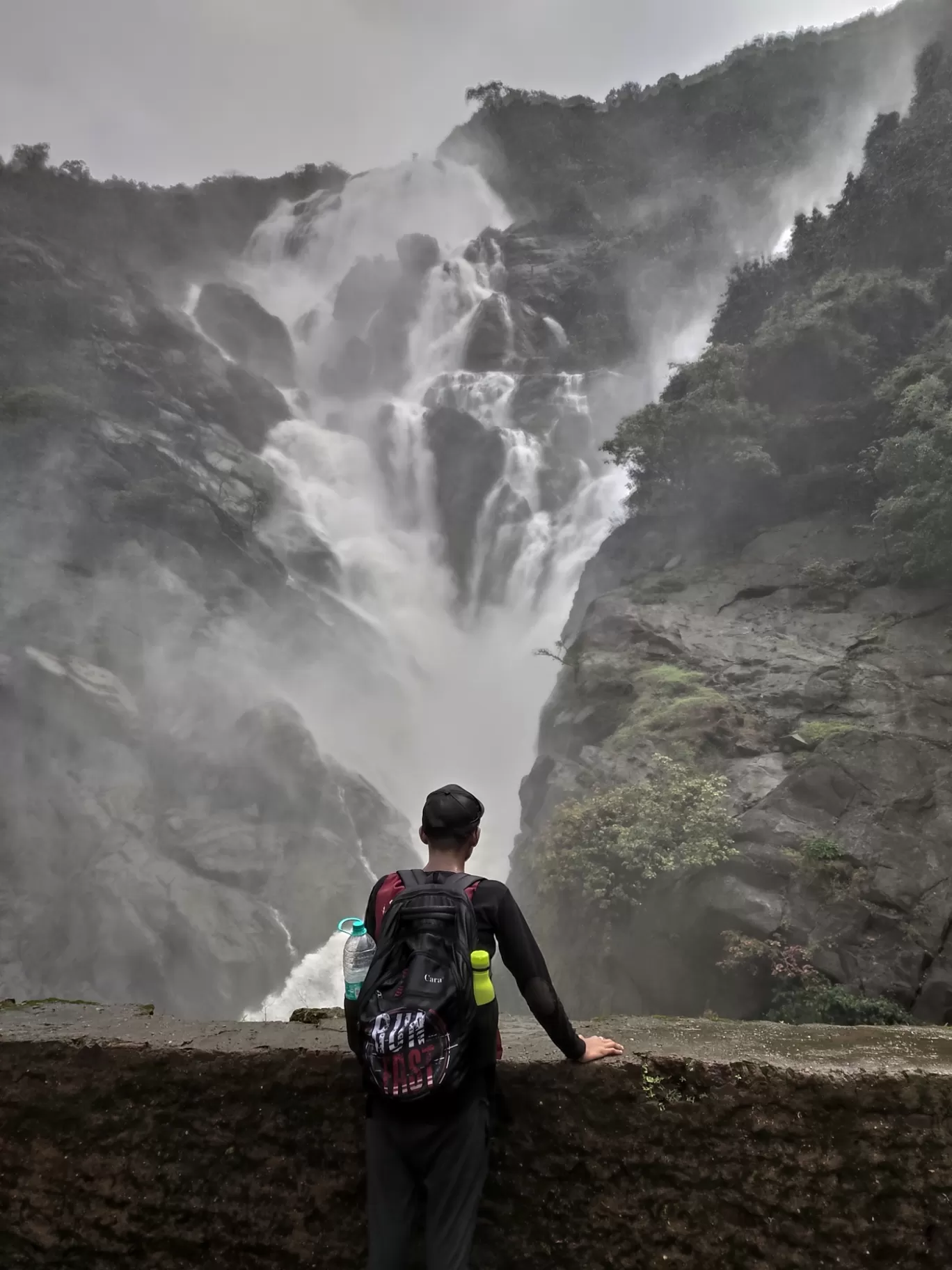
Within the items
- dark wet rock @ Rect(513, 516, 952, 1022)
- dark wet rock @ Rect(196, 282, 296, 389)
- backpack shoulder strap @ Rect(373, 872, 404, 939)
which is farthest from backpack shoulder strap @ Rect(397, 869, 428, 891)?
dark wet rock @ Rect(196, 282, 296, 389)

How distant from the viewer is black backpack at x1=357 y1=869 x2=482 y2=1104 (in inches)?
54.3

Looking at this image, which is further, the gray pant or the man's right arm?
the man's right arm

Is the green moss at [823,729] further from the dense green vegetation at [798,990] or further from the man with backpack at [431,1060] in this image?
the man with backpack at [431,1060]

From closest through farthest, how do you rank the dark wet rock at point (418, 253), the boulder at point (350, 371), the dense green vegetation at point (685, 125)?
the dense green vegetation at point (685, 125) → the boulder at point (350, 371) → the dark wet rock at point (418, 253)

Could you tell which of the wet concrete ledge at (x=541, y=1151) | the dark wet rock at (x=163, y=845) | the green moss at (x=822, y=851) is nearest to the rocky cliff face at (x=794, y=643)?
the green moss at (x=822, y=851)

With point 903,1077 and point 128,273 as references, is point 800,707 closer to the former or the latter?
point 903,1077

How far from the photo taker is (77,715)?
1464cm

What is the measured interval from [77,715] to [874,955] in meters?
15.6

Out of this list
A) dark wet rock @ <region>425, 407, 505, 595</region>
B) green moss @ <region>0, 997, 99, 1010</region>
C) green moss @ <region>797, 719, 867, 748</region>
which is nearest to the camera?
green moss @ <region>0, 997, 99, 1010</region>

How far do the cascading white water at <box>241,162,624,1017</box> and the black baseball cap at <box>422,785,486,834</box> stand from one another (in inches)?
471

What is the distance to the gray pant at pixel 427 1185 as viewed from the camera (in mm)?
1426

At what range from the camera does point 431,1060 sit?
1.38m

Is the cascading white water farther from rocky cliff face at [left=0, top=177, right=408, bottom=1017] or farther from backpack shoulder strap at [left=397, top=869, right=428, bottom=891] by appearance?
backpack shoulder strap at [left=397, top=869, right=428, bottom=891]

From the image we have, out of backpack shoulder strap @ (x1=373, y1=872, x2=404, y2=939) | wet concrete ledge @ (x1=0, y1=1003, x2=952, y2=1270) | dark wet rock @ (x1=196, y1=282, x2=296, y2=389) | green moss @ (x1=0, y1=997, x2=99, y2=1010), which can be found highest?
dark wet rock @ (x1=196, y1=282, x2=296, y2=389)
